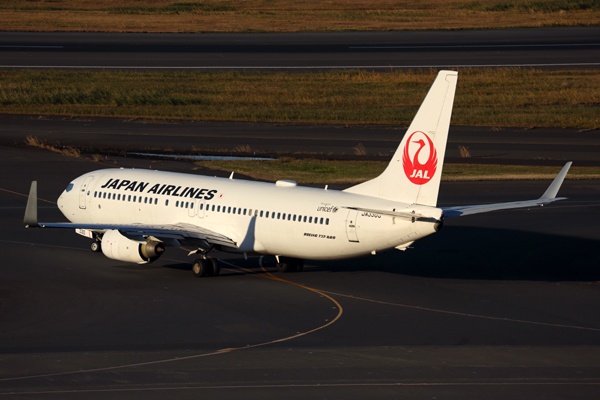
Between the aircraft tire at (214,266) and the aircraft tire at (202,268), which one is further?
the aircraft tire at (214,266)

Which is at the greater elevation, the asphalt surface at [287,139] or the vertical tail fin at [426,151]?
the asphalt surface at [287,139]

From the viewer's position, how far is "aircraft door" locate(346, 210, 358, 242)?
3866 centimetres

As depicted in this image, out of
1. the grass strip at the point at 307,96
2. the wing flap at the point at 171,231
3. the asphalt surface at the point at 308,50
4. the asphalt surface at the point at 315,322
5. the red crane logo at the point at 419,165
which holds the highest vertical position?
the asphalt surface at the point at 308,50

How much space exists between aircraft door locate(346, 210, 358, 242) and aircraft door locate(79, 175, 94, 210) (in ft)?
59.0

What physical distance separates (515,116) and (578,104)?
12.3 metres

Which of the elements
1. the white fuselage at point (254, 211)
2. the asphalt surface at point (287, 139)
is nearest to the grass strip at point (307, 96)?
the asphalt surface at point (287, 139)

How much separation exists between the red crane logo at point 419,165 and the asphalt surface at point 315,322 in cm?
576

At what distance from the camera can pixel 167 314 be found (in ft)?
119

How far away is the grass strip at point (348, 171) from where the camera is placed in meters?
71.4

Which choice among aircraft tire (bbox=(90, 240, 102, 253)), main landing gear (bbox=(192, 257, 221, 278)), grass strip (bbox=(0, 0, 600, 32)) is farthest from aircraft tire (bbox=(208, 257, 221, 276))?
grass strip (bbox=(0, 0, 600, 32))

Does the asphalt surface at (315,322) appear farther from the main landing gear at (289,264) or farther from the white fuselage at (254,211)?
the white fuselage at (254,211)

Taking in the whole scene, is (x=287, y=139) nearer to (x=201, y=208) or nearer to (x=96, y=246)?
(x=96, y=246)

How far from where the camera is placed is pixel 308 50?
14088 centimetres

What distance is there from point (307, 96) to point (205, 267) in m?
71.3
